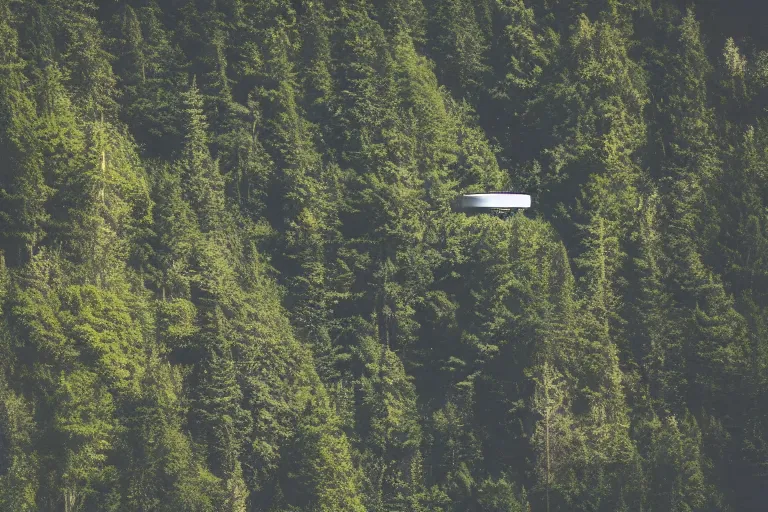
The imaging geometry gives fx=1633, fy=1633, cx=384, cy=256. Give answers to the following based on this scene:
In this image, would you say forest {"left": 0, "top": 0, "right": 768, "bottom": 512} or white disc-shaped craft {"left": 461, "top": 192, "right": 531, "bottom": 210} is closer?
forest {"left": 0, "top": 0, "right": 768, "bottom": 512}

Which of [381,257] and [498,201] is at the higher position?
[498,201]

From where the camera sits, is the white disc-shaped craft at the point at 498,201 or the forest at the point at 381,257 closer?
the forest at the point at 381,257

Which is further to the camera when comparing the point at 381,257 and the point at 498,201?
the point at 498,201

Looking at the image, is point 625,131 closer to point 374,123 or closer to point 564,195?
point 564,195
